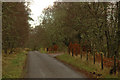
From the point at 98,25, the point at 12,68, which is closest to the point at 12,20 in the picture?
the point at 12,68

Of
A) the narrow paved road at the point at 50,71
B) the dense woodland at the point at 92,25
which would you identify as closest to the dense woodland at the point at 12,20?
the dense woodland at the point at 92,25

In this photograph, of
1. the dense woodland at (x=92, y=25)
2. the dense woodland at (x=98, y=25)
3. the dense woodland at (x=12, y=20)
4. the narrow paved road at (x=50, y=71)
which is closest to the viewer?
the dense woodland at (x=98, y=25)

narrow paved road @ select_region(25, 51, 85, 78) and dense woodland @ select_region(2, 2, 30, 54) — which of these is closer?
narrow paved road @ select_region(25, 51, 85, 78)

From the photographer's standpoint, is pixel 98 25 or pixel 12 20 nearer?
pixel 98 25

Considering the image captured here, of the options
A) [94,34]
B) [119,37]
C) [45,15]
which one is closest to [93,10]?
[94,34]

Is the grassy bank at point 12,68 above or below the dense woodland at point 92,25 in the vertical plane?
below

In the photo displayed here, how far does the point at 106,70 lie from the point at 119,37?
264cm

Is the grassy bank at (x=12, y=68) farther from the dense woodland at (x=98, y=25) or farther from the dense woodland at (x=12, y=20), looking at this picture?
the dense woodland at (x=98, y=25)

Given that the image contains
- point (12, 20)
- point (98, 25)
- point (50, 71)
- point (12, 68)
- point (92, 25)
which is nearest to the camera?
point (98, 25)

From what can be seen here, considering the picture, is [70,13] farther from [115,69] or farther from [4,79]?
[4,79]

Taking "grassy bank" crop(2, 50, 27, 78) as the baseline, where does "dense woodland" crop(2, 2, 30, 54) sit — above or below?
above

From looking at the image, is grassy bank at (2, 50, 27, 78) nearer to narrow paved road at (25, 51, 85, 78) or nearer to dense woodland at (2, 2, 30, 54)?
narrow paved road at (25, 51, 85, 78)

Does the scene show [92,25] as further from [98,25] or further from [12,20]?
[12,20]

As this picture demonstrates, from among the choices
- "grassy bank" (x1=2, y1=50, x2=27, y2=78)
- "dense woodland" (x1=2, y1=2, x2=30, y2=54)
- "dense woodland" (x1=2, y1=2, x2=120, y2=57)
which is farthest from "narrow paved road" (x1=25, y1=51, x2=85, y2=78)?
"dense woodland" (x1=2, y1=2, x2=30, y2=54)
